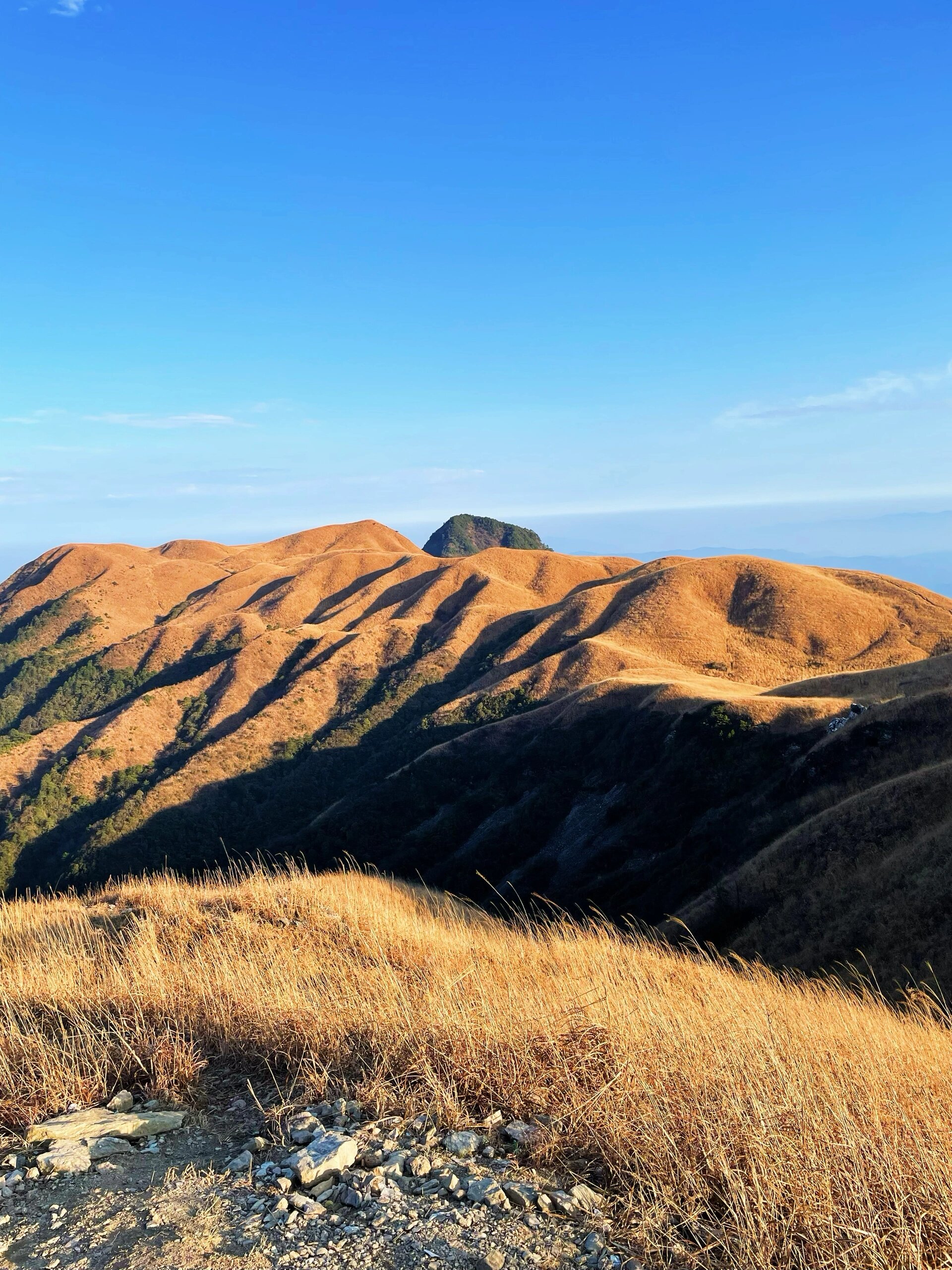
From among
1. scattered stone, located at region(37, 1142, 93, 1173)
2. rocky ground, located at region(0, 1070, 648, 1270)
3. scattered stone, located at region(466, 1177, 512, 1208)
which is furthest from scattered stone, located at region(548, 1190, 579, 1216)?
scattered stone, located at region(37, 1142, 93, 1173)

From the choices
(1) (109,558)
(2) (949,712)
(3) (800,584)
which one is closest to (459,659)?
(3) (800,584)

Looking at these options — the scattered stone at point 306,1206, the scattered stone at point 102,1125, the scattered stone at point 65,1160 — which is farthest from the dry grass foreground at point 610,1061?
the scattered stone at point 306,1206

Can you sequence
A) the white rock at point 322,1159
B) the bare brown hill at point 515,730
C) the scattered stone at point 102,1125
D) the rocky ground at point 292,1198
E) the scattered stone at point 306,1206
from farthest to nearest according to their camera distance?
the bare brown hill at point 515,730 < the scattered stone at point 102,1125 < the white rock at point 322,1159 < the scattered stone at point 306,1206 < the rocky ground at point 292,1198

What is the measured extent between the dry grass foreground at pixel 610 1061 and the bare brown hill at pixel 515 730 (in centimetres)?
1454

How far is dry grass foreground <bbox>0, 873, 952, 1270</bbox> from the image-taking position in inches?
131

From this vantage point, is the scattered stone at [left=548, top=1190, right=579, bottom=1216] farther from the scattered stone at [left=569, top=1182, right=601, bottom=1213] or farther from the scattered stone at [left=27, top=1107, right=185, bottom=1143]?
the scattered stone at [left=27, top=1107, right=185, bottom=1143]

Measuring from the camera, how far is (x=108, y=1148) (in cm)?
409

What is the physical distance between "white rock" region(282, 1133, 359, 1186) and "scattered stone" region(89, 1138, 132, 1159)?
982mm

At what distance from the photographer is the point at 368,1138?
13.1 feet

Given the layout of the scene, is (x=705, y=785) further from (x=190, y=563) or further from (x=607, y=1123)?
(x=190, y=563)

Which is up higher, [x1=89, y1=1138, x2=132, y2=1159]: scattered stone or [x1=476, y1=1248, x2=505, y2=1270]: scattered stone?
[x1=476, y1=1248, x2=505, y2=1270]: scattered stone

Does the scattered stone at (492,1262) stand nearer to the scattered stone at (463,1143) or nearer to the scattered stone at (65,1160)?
the scattered stone at (463,1143)

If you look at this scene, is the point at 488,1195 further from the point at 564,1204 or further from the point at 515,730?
the point at 515,730

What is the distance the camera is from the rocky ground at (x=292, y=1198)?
3.22 metres
